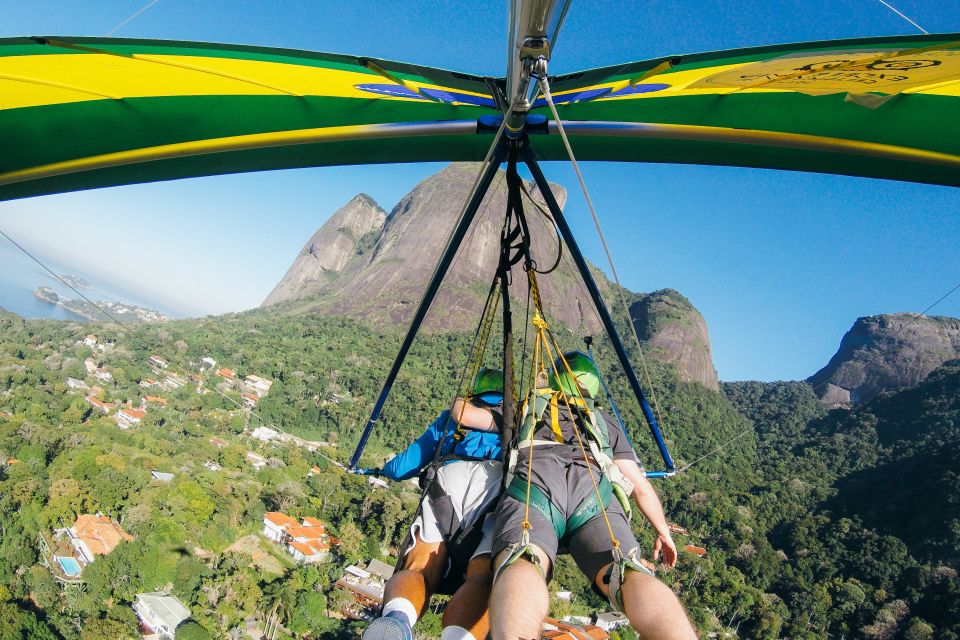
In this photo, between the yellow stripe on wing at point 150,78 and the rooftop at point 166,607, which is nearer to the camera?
the yellow stripe on wing at point 150,78

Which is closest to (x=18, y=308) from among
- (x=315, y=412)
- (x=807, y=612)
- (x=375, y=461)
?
(x=315, y=412)

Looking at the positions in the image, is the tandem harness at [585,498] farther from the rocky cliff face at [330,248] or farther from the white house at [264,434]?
the rocky cliff face at [330,248]

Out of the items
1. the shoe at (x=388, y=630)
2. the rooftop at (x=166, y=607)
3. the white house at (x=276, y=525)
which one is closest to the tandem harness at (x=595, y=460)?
the shoe at (x=388, y=630)

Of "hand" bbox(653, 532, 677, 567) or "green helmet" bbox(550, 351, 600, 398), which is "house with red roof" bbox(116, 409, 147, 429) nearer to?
"green helmet" bbox(550, 351, 600, 398)

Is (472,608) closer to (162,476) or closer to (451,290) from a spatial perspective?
(162,476)

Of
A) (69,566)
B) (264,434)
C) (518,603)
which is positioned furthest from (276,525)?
(518,603)

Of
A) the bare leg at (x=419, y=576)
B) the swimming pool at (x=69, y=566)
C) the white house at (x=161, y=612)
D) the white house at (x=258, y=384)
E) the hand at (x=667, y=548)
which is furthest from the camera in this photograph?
the white house at (x=258, y=384)

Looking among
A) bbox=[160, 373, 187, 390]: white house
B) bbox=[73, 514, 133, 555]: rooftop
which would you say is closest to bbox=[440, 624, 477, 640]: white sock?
bbox=[73, 514, 133, 555]: rooftop
